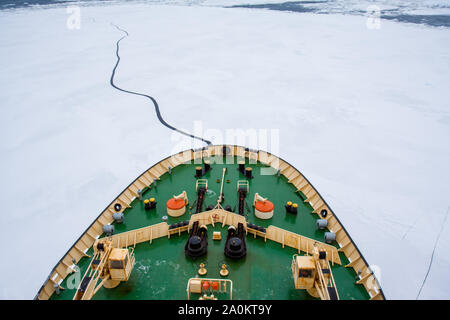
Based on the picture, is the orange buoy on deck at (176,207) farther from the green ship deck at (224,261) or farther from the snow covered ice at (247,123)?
the snow covered ice at (247,123)

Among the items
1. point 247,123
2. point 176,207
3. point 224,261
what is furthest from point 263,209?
point 247,123

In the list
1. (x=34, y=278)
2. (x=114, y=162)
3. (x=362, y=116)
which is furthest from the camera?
(x=362, y=116)

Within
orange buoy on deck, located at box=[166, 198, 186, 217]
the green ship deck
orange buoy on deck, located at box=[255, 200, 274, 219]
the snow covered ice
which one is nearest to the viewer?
the green ship deck

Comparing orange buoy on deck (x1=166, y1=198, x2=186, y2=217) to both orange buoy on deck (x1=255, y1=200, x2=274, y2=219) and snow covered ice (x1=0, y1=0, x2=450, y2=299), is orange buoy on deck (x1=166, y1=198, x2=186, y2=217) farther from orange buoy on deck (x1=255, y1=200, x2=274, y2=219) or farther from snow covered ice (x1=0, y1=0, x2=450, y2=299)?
snow covered ice (x1=0, y1=0, x2=450, y2=299)

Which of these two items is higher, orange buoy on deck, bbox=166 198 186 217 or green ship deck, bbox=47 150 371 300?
orange buoy on deck, bbox=166 198 186 217

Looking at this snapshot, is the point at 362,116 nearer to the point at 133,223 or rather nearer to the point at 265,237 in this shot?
the point at 265,237

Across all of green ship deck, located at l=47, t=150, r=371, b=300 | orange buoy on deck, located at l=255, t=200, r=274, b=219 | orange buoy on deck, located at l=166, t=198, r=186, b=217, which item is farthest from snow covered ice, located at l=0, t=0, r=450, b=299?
orange buoy on deck, located at l=166, t=198, r=186, b=217

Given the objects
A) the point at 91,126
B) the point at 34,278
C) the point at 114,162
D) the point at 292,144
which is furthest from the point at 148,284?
the point at 91,126
